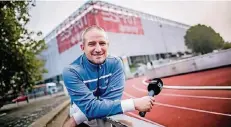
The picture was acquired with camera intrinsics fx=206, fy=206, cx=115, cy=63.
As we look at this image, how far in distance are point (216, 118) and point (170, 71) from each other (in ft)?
17.9

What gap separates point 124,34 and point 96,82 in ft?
18.6

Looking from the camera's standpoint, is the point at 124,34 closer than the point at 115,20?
No

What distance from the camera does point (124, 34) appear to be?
6605 millimetres

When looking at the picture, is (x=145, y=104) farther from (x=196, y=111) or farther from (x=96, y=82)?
(x=196, y=111)

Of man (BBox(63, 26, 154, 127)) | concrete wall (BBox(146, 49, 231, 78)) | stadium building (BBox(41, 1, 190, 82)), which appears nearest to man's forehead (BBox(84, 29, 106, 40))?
man (BBox(63, 26, 154, 127))

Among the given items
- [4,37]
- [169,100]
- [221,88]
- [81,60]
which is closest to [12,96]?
[4,37]

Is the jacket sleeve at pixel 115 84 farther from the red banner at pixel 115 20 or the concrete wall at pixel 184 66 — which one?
the concrete wall at pixel 184 66

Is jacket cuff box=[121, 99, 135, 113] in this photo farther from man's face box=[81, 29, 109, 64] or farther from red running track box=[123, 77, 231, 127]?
red running track box=[123, 77, 231, 127]

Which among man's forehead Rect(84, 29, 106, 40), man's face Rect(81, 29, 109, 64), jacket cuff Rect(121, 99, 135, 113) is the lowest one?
jacket cuff Rect(121, 99, 135, 113)

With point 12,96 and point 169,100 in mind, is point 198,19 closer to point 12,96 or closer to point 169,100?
point 169,100

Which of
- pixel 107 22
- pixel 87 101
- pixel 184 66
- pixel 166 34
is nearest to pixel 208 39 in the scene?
pixel 87 101

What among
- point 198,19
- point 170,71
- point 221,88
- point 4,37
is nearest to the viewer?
point 198,19

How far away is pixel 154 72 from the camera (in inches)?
326

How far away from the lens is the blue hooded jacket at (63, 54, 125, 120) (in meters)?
0.95
